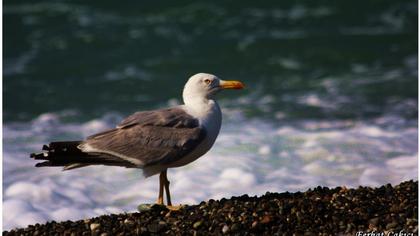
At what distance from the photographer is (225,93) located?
14438 millimetres

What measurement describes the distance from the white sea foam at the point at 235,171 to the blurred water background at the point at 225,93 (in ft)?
0.08

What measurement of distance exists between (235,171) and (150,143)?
130 inches

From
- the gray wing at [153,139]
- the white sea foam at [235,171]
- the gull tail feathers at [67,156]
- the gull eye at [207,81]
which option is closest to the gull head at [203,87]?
the gull eye at [207,81]

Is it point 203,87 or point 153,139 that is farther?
point 203,87

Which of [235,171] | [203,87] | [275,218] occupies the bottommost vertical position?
[275,218]

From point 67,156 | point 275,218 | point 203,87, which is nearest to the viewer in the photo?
point 275,218

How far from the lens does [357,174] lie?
981 cm

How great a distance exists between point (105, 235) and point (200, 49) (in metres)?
10.9

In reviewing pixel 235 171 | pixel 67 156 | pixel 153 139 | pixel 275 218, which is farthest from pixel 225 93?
pixel 275 218

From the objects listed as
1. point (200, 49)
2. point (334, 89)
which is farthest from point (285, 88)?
point (200, 49)

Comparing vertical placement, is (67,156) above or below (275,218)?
above

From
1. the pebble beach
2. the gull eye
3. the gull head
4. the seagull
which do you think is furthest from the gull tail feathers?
the gull eye

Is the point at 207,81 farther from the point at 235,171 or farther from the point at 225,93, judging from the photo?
the point at 225,93

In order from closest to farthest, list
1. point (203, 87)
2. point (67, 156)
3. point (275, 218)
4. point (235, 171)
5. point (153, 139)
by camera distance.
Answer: point (275, 218), point (67, 156), point (153, 139), point (203, 87), point (235, 171)
